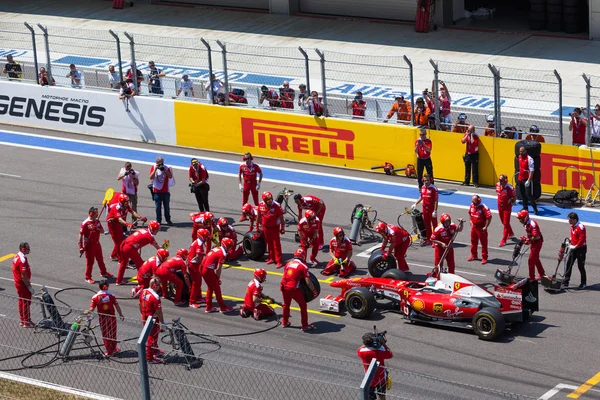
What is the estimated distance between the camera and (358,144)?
27.5 meters

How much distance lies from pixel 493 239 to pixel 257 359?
7.74 metres

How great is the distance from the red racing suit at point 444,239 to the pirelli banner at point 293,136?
6865 millimetres

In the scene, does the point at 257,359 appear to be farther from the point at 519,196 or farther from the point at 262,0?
the point at 262,0

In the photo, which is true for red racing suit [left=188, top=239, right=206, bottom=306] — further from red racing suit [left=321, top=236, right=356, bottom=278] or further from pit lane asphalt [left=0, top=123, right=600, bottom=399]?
red racing suit [left=321, top=236, right=356, bottom=278]

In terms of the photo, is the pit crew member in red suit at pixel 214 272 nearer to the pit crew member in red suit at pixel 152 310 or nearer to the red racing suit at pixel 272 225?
the red racing suit at pixel 272 225

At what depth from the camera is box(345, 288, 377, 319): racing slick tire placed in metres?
18.5

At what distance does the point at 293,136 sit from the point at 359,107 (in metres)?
1.97

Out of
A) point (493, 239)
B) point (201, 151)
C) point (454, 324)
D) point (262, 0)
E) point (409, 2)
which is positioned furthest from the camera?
point (262, 0)

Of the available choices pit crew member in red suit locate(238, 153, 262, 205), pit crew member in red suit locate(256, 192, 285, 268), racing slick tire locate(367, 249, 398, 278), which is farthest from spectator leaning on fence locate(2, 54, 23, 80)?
racing slick tire locate(367, 249, 398, 278)

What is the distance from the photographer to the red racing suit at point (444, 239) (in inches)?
790

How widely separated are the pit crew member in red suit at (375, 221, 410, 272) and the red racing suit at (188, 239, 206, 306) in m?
3.27

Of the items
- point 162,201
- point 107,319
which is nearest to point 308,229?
point 162,201

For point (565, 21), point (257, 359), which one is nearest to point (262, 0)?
point (565, 21)

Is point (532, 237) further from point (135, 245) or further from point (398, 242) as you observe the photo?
point (135, 245)
